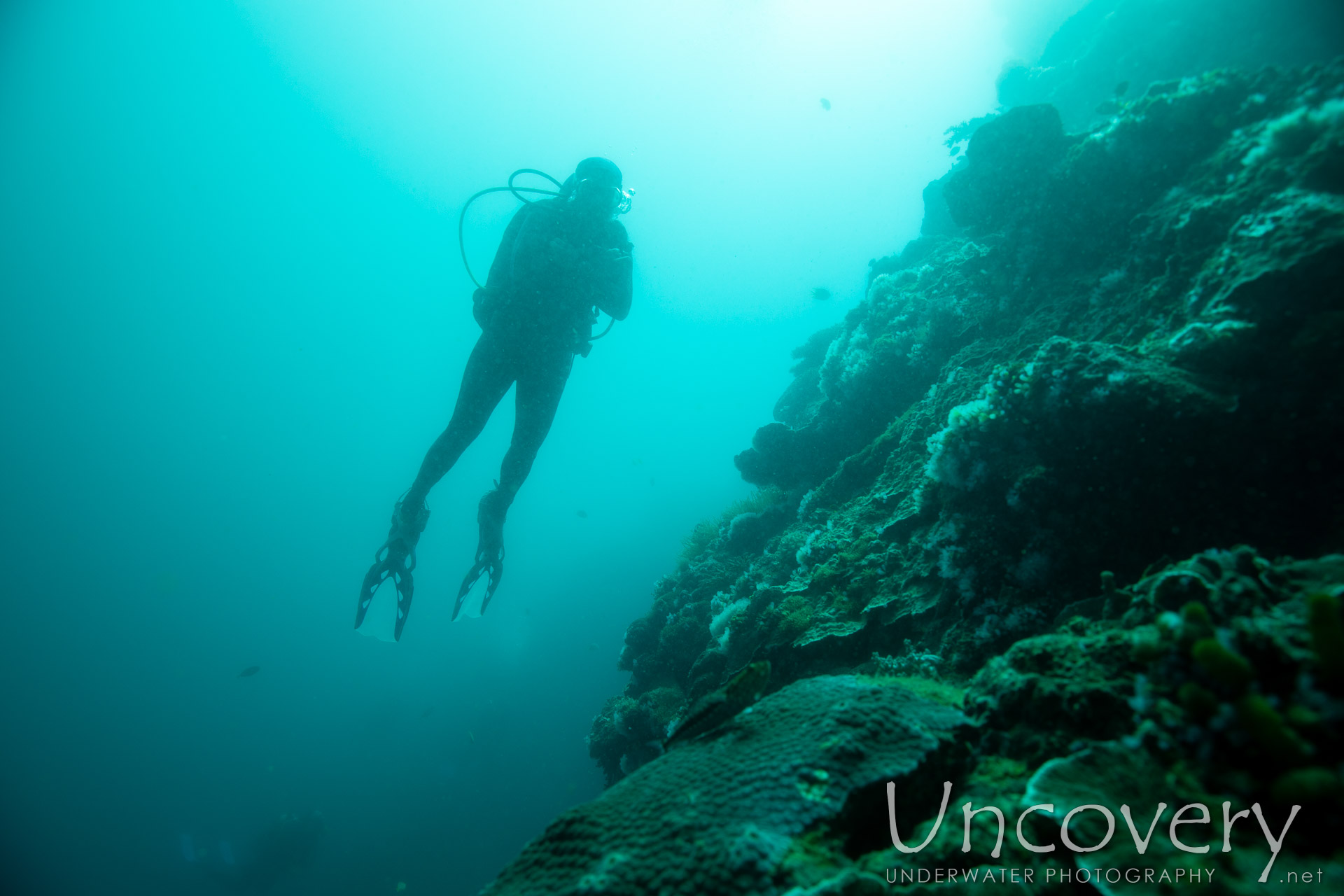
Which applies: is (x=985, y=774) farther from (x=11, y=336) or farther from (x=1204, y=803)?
(x=11, y=336)

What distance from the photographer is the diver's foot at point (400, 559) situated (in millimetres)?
8188

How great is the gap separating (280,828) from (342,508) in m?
68.3

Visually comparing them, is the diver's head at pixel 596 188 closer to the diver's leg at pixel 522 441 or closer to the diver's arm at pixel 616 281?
the diver's arm at pixel 616 281

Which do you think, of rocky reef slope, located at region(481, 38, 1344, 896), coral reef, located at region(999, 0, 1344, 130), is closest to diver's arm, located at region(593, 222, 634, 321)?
rocky reef slope, located at region(481, 38, 1344, 896)

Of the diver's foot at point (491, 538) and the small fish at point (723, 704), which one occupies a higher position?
the diver's foot at point (491, 538)

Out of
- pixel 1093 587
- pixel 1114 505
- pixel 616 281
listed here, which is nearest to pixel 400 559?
pixel 616 281

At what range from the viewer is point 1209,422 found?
3076mm

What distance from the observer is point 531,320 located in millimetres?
7957

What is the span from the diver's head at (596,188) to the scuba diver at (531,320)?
0.05 ft

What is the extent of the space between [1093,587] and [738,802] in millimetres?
2901

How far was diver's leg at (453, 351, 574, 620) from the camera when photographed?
834cm

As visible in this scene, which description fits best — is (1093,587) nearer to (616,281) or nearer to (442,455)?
(616,281)

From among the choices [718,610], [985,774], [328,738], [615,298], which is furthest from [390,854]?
[985,774]

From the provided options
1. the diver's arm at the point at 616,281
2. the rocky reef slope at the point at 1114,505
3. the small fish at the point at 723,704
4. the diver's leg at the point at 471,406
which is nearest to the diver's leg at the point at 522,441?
the diver's leg at the point at 471,406
